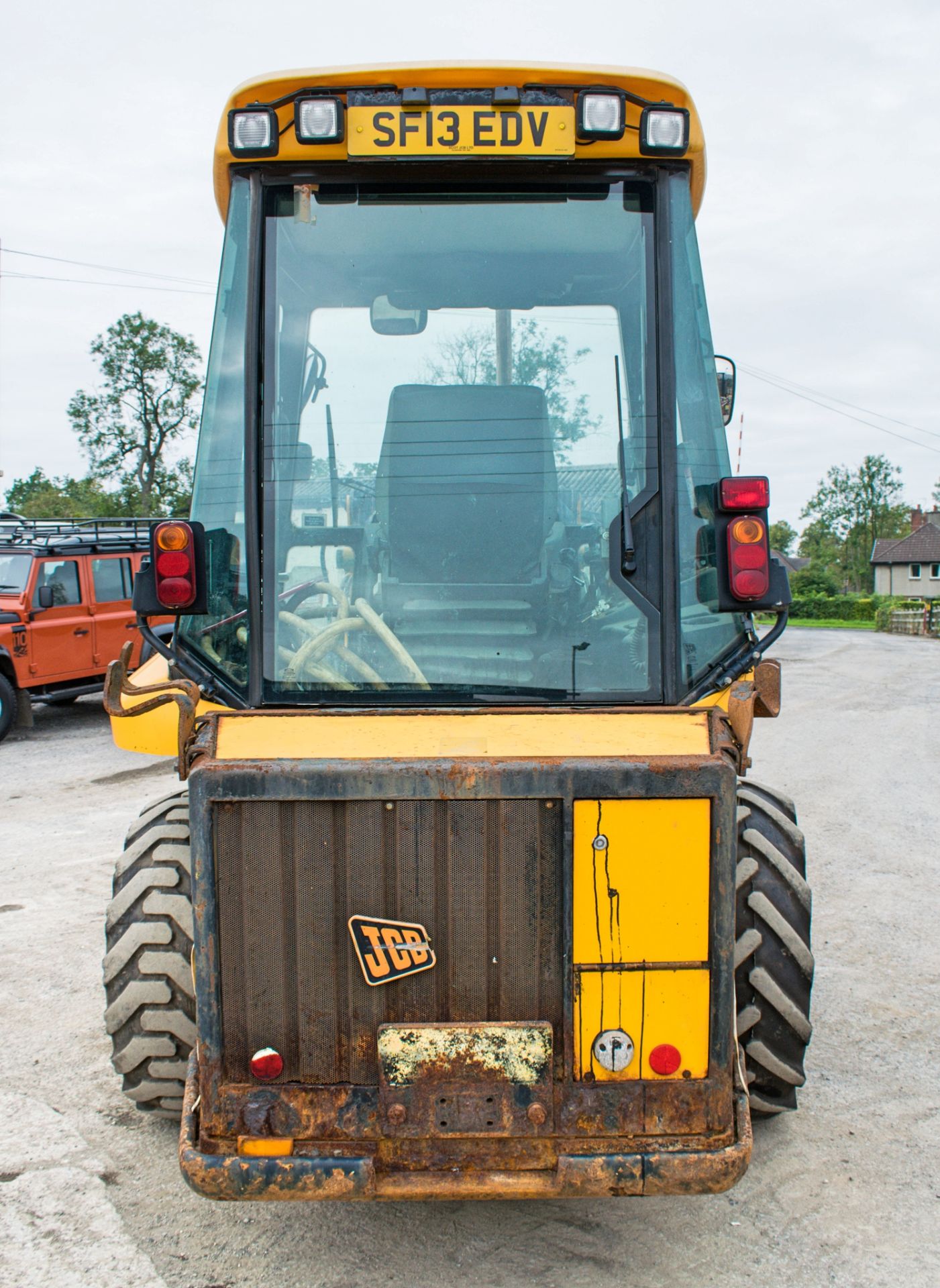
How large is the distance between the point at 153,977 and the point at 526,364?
2.02 metres

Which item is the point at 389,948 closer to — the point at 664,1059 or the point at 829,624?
the point at 664,1059

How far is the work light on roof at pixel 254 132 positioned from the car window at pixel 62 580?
359 inches

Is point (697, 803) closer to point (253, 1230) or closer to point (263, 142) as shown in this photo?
point (253, 1230)

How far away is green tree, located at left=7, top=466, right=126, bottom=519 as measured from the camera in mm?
42938

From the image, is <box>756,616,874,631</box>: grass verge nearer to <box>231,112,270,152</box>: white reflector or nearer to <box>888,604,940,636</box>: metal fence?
<box>888,604,940,636</box>: metal fence

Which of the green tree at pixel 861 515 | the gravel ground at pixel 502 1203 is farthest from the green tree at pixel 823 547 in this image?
the gravel ground at pixel 502 1203

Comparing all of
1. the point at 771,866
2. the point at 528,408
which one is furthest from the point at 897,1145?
the point at 528,408

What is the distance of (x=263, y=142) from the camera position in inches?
106

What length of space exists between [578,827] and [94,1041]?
249 centimetres

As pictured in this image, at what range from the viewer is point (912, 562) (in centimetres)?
7138

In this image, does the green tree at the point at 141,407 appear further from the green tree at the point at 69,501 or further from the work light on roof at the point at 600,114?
the work light on roof at the point at 600,114

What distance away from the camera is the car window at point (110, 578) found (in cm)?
1170

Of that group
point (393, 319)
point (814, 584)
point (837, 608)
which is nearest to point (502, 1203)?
point (393, 319)

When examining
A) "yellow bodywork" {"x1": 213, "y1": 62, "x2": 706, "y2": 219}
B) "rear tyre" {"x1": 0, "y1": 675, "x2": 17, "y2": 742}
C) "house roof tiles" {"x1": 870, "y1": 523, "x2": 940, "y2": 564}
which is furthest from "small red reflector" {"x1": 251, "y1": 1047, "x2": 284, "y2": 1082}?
"house roof tiles" {"x1": 870, "y1": 523, "x2": 940, "y2": 564}
